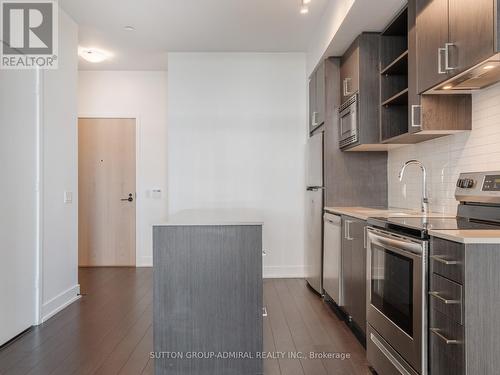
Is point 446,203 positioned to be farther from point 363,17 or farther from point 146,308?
point 146,308

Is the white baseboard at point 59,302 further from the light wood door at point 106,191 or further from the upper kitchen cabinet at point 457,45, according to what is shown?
the upper kitchen cabinet at point 457,45

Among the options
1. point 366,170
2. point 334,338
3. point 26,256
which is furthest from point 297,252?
point 26,256

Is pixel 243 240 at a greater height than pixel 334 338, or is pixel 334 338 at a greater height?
pixel 243 240

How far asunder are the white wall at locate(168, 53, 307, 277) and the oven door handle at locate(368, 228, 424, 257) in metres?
2.36

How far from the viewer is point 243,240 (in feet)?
7.04

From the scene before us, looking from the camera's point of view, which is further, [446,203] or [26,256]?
[26,256]

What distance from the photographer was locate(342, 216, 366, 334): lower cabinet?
2598mm

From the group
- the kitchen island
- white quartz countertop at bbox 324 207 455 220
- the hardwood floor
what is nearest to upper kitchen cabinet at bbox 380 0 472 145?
white quartz countertop at bbox 324 207 455 220

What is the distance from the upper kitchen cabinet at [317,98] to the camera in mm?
3783

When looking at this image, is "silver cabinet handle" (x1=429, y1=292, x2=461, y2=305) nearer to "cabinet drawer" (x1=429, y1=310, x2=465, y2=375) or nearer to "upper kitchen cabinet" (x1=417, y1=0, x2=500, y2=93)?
"cabinet drawer" (x1=429, y1=310, x2=465, y2=375)

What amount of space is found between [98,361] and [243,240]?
4.14ft

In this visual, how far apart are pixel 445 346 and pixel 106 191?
475cm

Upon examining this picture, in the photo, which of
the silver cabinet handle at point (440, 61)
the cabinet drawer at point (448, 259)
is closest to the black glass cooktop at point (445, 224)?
the cabinet drawer at point (448, 259)

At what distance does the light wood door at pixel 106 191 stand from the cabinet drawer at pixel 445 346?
173 inches
